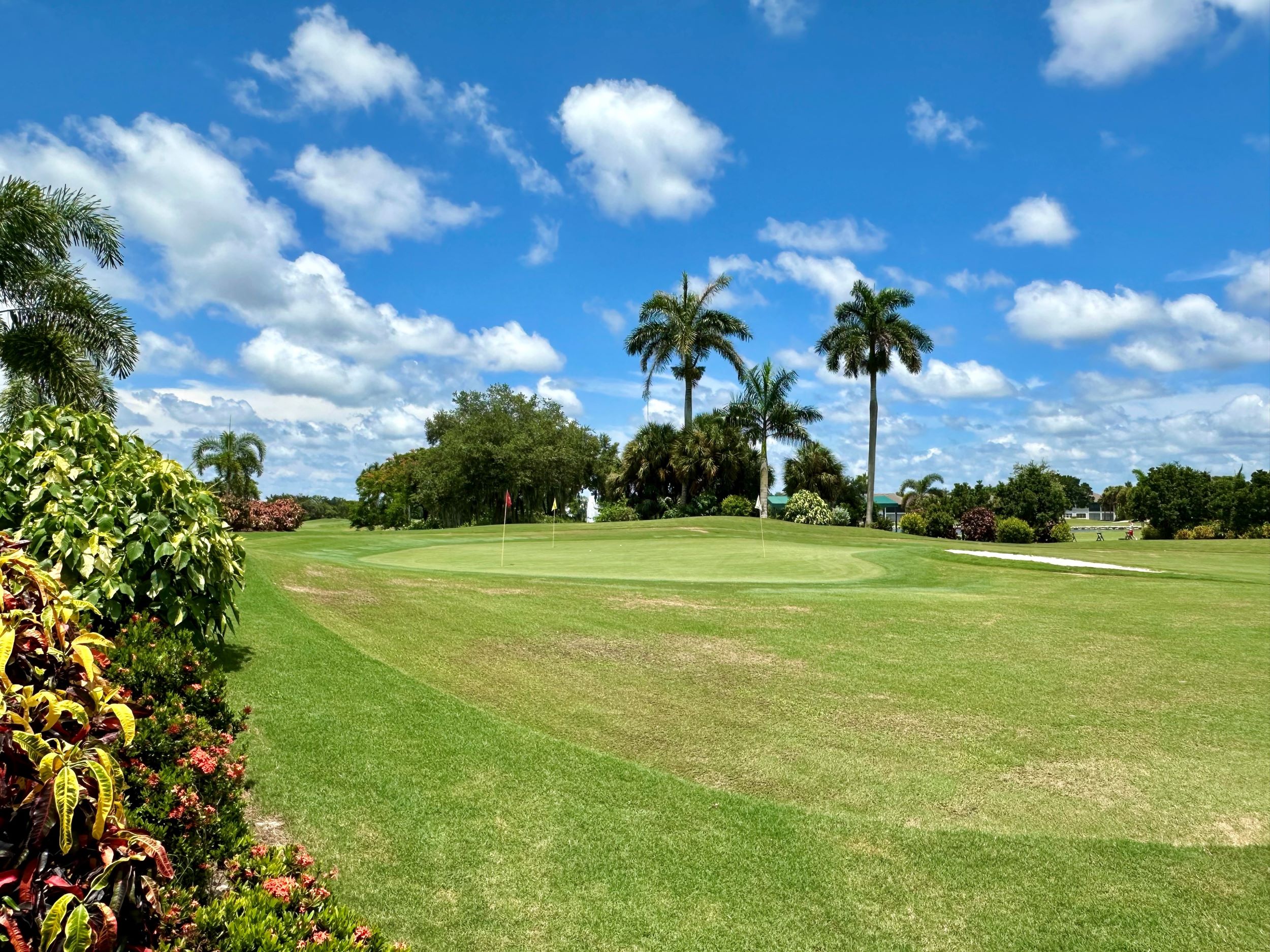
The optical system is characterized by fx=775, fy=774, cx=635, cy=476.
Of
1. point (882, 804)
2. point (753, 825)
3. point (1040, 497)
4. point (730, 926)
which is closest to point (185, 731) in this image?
point (730, 926)

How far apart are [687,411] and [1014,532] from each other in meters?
21.1

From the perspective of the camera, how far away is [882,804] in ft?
17.1

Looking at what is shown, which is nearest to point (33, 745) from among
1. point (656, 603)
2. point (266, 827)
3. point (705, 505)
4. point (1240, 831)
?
point (266, 827)

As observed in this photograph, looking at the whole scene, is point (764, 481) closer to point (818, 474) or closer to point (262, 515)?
point (818, 474)

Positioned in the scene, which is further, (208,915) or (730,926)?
(730,926)

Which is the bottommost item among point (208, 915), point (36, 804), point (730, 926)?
point (730, 926)

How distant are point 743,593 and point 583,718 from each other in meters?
7.25

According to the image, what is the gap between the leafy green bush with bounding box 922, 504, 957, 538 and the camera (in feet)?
146

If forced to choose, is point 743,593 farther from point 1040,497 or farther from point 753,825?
point 1040,497

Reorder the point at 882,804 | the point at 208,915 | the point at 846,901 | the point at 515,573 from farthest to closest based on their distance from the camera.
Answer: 1. the point at 515,573
2. the point at 882,804
3. the point at 846,901
4. the point at 208,915

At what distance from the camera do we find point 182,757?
3631 millimetres

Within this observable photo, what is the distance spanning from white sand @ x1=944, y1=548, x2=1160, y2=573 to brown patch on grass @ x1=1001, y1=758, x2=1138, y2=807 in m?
15.1

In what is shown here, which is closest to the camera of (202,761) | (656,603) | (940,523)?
(202,761)

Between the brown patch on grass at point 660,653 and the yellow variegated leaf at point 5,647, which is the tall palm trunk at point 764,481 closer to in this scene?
the brown patch on grass at point 660,653
